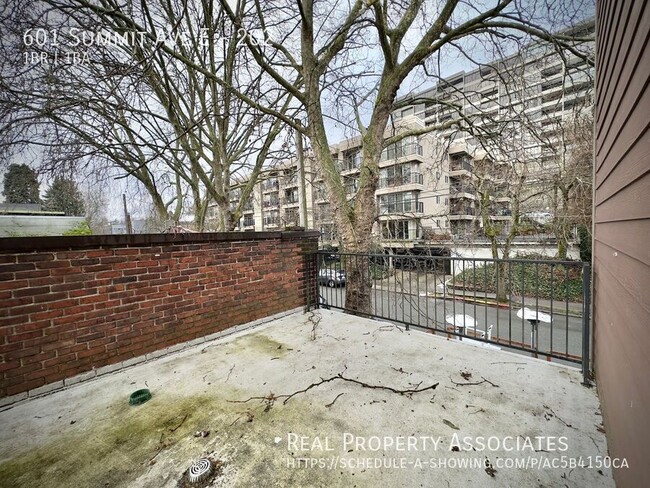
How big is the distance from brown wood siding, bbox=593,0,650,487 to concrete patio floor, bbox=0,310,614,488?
45 centimetres

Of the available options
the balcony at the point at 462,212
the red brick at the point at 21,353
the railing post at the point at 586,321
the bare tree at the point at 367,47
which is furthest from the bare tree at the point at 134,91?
the balcony at the point at 462,212

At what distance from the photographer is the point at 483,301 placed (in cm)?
1218

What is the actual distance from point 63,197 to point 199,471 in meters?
10.2

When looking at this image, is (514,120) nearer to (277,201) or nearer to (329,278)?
(329,278)

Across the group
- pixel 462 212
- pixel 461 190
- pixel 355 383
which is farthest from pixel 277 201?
pixel 355 383

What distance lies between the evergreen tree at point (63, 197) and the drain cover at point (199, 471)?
7.40m

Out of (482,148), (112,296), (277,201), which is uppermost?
(277,201)

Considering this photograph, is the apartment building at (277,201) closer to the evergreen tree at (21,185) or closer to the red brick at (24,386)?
the red brick at (24,386)

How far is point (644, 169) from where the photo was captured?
94 cm

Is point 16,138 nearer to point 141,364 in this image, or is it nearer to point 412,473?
point 141,364

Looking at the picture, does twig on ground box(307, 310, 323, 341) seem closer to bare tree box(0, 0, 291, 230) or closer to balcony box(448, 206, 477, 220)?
bare tree box(0, 0, 291, 230)

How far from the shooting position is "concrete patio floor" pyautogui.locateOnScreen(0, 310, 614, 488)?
151 cm

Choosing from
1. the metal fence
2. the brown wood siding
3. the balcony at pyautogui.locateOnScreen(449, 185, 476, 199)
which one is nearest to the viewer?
the brown wood siding

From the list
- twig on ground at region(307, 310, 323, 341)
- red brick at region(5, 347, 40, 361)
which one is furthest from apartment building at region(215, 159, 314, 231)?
red brick at region(5, 347, 40, 361)
